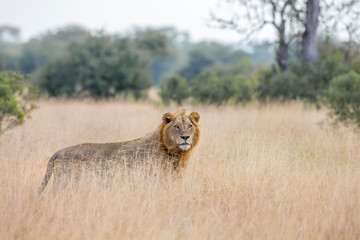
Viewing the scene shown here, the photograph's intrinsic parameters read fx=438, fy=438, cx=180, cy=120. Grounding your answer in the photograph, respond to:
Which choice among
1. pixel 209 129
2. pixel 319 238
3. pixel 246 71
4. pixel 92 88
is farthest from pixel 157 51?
pixel 319 238

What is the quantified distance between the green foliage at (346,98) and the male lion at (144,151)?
6515 mm

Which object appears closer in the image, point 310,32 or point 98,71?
point 310,32

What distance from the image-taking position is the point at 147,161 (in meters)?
6.01

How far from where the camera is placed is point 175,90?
1997 cm

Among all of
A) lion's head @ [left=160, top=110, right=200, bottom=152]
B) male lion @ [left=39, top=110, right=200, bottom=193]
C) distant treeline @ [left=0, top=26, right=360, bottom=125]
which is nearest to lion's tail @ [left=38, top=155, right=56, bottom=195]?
male lion @ [left=39, top=110, right=200, bottom=193]

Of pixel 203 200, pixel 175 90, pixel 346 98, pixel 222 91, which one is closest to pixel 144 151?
pixel 203 200

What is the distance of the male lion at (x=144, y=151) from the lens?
5711 mm

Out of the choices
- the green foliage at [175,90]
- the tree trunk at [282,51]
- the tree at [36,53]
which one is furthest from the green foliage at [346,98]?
the tree at [36,53]

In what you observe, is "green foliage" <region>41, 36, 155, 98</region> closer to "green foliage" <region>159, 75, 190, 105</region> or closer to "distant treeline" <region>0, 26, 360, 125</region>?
"distant treeline" <region>0, 26, 360, 125</region>

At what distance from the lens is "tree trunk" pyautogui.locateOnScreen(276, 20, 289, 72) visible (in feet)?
62.1

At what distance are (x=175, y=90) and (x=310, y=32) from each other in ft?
20.7

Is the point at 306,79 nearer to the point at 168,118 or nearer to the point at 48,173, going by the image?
the point at 168,118

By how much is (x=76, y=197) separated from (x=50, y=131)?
504 centimetres

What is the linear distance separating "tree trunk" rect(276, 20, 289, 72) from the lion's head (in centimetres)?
1387
